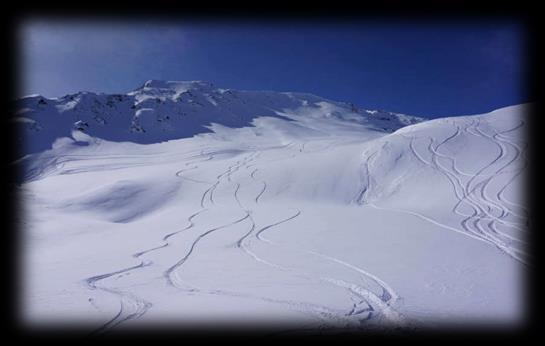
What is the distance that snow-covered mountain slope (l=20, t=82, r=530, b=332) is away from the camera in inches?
207

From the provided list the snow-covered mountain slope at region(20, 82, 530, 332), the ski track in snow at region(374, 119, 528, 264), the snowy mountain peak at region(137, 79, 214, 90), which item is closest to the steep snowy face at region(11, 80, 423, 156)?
the snowy mountain peak at region(137, 79, 214, 90)

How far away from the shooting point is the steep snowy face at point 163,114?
2402 inches

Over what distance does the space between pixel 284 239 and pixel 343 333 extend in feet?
17.8

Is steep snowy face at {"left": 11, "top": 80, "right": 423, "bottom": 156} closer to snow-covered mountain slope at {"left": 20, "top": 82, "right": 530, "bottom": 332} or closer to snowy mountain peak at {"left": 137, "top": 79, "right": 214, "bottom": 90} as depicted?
snowy mountain peak at {"left": 137, "top": 79, "right": 214, "bottom": 90}

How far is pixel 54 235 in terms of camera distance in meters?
11.6

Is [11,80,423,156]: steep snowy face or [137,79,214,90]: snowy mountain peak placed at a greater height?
[137,79,214,90]: snowy mountain peak

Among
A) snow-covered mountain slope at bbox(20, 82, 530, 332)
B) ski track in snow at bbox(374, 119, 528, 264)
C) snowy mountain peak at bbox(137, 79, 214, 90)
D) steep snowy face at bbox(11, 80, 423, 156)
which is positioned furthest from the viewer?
snowy mountain peak at bbox(137, 79, 214, 90)

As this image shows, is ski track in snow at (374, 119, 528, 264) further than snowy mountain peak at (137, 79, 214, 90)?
No

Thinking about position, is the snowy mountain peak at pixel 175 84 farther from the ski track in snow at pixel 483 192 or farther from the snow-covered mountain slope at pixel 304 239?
the ski track in snow at pixel 483 192

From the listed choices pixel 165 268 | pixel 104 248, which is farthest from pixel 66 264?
pixel 165 268

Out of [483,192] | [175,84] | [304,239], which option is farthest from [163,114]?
[304,239]

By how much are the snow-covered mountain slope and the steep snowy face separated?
41.9 metres

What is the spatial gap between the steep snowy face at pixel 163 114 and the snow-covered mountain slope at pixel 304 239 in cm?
4186

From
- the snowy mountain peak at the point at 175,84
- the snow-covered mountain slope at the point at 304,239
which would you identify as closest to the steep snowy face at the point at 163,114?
Answer: the snowy mountain peak at the point at 175,84
